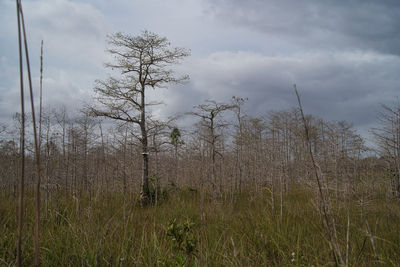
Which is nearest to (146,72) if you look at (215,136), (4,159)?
(215,136)

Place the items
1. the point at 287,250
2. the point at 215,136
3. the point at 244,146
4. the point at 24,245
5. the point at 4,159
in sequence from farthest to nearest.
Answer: the point at 4,159
the point at 244,146
the point at 215,136
the point at 287,250
the point at 24,245

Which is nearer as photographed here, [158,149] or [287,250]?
[287,250]

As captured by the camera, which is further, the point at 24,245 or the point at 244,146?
the point at 244,146

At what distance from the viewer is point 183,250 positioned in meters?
3.46

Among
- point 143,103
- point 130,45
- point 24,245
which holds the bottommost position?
point 24,245

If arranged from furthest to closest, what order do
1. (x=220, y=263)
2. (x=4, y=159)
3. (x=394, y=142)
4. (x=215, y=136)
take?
(x=4, y=159) → (x=215, y=136) → (x=394, y=142) → (x=220, y=263)

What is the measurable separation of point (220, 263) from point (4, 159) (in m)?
19.2

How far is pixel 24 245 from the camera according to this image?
3.35m

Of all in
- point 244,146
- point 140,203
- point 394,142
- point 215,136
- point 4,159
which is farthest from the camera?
point 4,159

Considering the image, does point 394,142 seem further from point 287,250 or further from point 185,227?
point 185,227

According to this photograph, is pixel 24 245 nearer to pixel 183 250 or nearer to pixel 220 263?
pixel 183 250

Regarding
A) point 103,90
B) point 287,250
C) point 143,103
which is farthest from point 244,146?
point 287,250

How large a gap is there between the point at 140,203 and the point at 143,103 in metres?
3.87

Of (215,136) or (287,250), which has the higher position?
(215,136)
